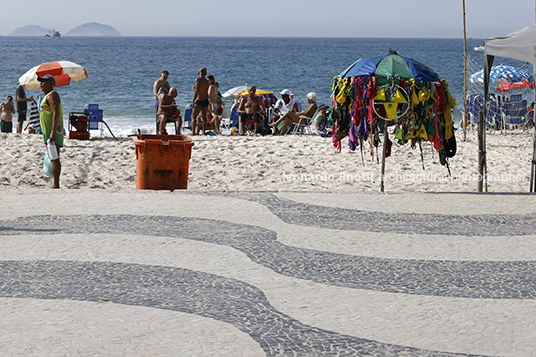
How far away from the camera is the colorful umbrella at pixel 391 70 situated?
25.8 feet

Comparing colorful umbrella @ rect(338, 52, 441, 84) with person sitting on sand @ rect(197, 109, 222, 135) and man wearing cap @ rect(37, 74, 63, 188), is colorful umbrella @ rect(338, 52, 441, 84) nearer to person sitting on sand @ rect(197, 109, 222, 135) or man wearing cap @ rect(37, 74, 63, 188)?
man wearing cap @ rect(37, 74, 63, 188)

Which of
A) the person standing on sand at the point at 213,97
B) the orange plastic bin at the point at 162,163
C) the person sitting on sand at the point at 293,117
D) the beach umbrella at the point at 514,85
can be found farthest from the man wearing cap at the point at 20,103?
the beach umbrella at the point at 514,85

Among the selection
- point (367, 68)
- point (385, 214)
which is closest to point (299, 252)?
point (385, 214)

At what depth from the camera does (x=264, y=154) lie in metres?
11.9

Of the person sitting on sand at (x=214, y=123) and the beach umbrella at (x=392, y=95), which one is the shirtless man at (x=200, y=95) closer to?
the person sitting on sand at (x=214, y=123)

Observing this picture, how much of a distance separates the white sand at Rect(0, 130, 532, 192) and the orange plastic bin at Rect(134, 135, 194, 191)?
1238 millimetres

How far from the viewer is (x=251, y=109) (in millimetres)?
15344

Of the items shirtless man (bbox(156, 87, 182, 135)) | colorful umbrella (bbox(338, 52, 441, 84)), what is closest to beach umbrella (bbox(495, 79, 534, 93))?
shirtless man (bbox(156, 87, 182, 135))

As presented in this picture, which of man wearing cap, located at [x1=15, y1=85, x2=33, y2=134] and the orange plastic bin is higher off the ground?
man wearing cap, located at [x1=15, y1=85, x2=33, y2=134]

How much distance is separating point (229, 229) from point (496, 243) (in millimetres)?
2619

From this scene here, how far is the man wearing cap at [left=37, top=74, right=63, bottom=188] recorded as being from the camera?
8391mm

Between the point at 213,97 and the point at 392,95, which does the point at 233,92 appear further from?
the point at 392,95

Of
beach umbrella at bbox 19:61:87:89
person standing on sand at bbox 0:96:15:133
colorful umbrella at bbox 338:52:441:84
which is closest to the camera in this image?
colorful umbrella at bbox 338:52:441:84

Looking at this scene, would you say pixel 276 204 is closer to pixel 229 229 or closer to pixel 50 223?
pixel 229 229
